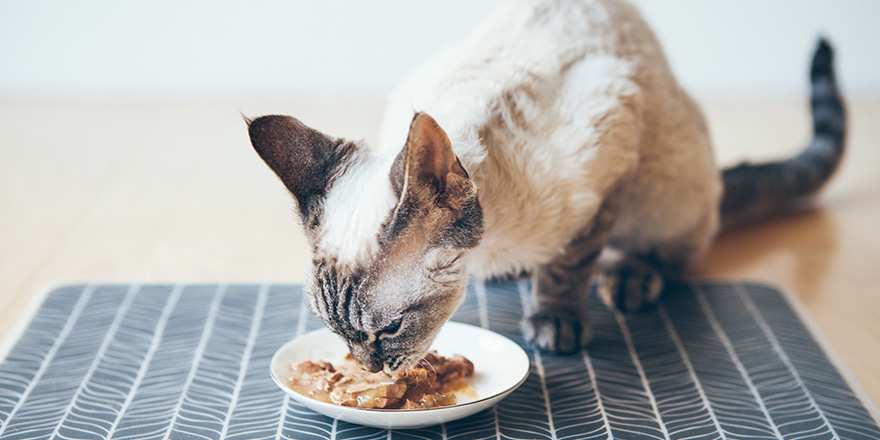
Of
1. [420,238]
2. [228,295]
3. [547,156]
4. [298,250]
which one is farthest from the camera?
[298,250]

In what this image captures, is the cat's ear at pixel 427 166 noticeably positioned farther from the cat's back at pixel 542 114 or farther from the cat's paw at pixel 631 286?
the cat's paw at pixel 631 286

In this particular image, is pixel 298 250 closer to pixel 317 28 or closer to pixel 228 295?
pixel 228 295

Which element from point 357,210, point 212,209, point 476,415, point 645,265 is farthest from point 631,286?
point 212,209

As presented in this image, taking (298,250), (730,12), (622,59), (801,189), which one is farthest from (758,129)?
(298,250)

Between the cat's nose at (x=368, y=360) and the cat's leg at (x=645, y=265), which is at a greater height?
the cat's nose at (x=368, y=360)

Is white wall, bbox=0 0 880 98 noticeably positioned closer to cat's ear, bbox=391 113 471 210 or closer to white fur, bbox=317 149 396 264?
white fur, bbox=317 149 396 264

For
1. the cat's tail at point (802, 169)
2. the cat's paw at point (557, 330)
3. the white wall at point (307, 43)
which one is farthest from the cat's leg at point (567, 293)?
the white wall at point (307, 43)

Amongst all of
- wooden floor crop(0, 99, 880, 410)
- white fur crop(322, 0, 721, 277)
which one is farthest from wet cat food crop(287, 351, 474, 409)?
wooden floor crop(0, 99, 880, 410)
